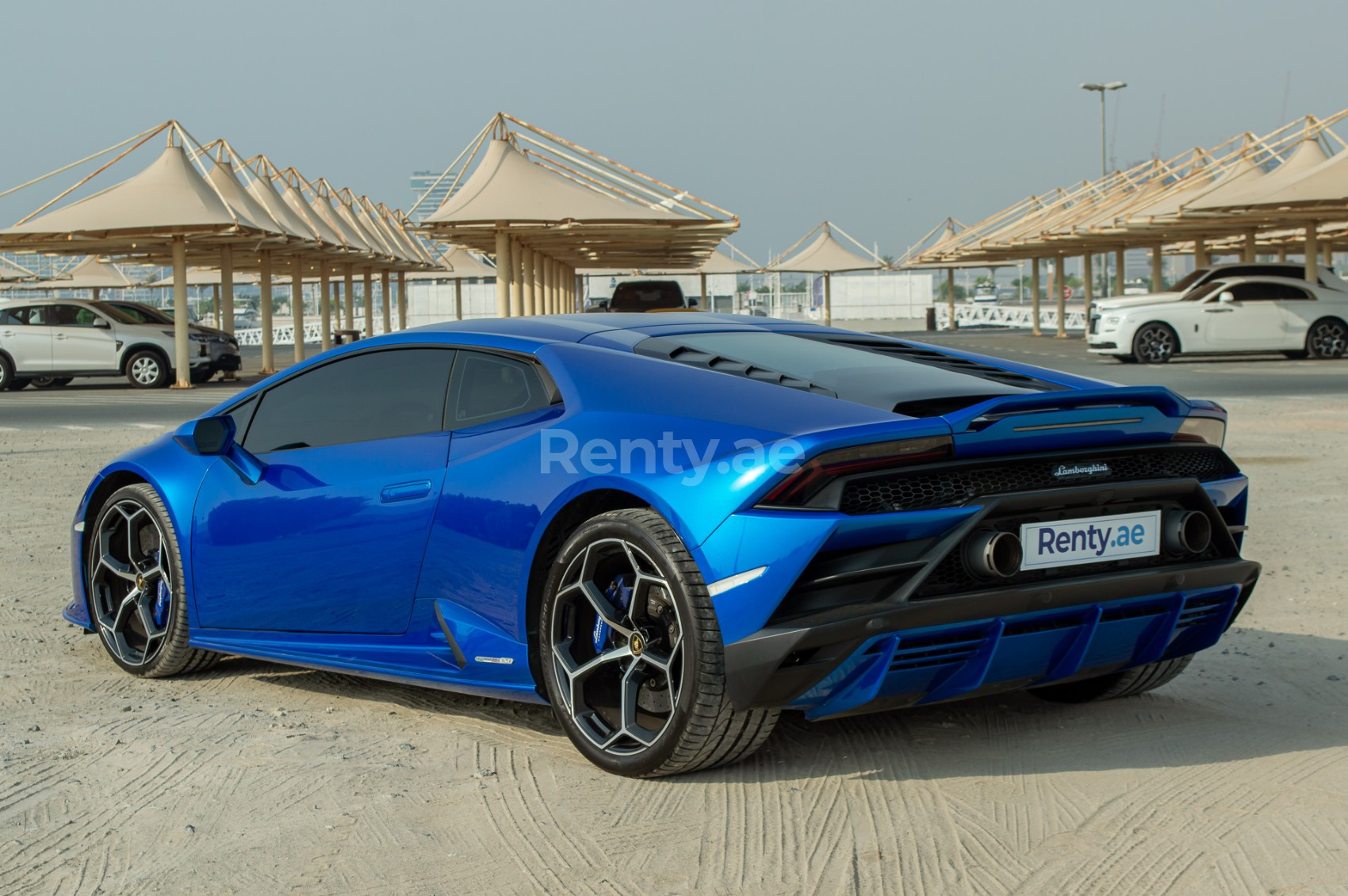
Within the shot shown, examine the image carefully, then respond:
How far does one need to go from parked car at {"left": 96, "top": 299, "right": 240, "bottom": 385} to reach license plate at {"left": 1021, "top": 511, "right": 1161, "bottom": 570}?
2704 centimetres

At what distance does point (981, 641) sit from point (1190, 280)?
28.6m

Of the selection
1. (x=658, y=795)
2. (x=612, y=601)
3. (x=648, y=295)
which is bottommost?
(x=658, y=795)

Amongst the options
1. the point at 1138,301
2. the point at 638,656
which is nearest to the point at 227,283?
the point at 1138,301

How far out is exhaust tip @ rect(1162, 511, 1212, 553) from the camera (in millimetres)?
3979

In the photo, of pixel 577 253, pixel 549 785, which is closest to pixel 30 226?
pixel 577 253

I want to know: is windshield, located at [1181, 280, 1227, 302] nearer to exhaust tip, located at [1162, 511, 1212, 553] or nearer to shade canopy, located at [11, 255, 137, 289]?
exhaust tip, located at [1162, 511, 1212, 553]

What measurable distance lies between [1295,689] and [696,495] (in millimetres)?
2393

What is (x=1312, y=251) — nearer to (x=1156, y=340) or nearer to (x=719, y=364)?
(x=1156, y=340)

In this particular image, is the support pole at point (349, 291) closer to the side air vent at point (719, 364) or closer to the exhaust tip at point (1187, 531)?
the side air vent at point (719, 364)

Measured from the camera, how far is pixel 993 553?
144 inches

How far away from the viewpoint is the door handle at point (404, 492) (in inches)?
173

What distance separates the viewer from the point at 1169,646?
419cm

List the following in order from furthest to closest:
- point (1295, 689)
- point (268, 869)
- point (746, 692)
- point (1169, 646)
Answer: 1. point (1295, 689)
2. point (1169, 646)
3. point (746, 692)
4. point (268, 869)

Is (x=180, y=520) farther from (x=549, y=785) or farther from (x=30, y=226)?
(x=30, y=226)
